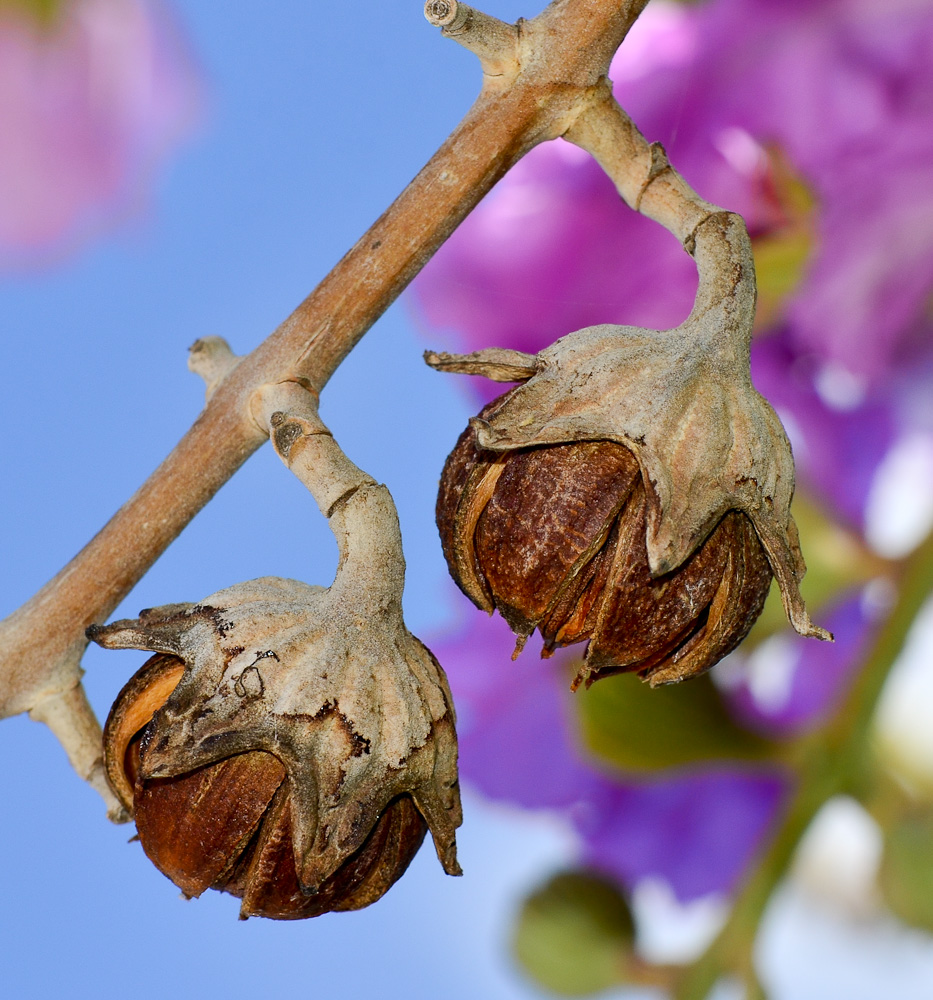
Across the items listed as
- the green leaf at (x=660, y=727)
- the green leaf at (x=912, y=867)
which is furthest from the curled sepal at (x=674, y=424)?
the green leaf at (x=912, y=867)

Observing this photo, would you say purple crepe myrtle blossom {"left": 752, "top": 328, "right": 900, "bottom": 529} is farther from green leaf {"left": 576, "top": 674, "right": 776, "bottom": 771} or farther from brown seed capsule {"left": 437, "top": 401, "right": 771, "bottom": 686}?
brown seed capsule {"left": 437, "top": 401, "right": 771, "bottom": 686}

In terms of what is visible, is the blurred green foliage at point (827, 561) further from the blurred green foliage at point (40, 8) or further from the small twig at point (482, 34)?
the blurred green foliage at point (40, 8)

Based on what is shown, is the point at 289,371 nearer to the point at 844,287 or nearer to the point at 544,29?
the point at 544,29

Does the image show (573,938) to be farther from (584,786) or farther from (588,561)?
(588,561)

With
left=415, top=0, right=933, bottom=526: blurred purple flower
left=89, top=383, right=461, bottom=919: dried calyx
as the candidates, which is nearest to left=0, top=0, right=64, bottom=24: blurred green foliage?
left=415, top=0, right=933, bottom=526: blurred purple flower

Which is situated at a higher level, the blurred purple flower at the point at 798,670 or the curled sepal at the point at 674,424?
the blurred purple flower at the point at 798,670
